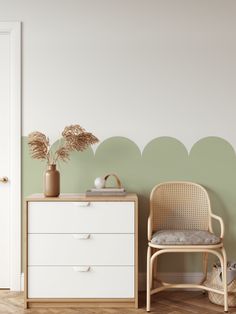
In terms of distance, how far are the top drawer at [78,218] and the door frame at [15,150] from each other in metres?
0.47

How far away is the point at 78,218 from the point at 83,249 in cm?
21

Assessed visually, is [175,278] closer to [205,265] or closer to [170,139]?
[205,265]

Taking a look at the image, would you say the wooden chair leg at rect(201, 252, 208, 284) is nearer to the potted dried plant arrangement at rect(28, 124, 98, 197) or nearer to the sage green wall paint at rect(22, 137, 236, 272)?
the sage green wall paint at rect(22, 137, 236, 272)

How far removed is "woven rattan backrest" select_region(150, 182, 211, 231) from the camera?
327 cm

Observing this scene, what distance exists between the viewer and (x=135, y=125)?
335 cm

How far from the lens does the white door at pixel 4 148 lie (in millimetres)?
3367

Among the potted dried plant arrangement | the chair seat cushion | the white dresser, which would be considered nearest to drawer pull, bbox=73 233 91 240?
the white dresser

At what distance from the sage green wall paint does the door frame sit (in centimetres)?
7

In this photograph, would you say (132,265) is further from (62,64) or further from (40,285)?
(62,64)

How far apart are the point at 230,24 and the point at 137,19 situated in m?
0.72

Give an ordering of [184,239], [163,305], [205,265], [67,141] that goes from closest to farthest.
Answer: [184,239] → [163,305] → [67,141] → [205,265]

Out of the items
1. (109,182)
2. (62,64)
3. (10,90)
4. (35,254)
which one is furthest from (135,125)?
(35,254)

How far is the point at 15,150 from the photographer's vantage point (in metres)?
3.33

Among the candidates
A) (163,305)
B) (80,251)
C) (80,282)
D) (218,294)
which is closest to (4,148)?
(80,251)
